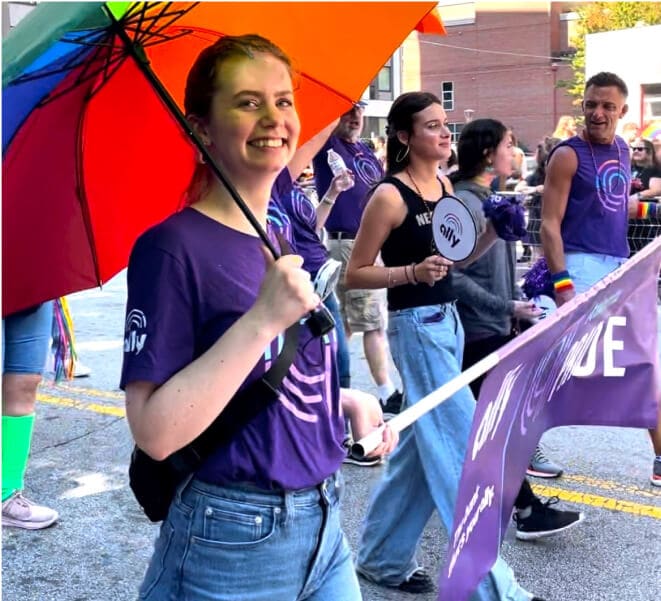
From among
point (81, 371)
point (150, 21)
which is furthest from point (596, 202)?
point (81, 371)

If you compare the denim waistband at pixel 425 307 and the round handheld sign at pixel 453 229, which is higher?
the round handheld sign at pixel 453 229

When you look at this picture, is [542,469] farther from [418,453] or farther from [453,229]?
[453,229]

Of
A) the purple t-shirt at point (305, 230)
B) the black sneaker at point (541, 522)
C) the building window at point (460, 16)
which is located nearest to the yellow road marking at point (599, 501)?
the black sneaker at point (541, 522)

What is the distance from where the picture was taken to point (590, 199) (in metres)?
4.52

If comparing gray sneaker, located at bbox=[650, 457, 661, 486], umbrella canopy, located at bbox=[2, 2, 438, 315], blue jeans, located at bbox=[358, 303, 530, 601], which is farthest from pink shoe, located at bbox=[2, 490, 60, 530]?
gray sneaker, located at bbox=[650, 457, 661, 486]

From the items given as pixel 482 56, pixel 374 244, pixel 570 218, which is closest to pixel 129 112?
pixel 374 244

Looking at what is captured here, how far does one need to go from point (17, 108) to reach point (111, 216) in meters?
0.44

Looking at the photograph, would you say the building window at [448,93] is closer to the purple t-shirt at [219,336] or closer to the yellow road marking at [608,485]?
the yellow road marking at [608,485]

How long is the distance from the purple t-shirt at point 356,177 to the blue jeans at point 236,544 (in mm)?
4515

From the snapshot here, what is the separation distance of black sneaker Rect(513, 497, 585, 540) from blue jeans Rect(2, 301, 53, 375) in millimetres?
2068

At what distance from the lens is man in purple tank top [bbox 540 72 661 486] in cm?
451

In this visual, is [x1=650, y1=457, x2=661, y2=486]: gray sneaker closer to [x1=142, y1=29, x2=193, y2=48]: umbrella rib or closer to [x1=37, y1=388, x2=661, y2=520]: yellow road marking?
[x1=37, y1=388, x2=661, y2=520]: yellow road marking

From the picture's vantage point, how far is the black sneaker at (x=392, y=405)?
5.56 meters

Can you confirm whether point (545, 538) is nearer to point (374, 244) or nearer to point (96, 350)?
point (374, 244)
